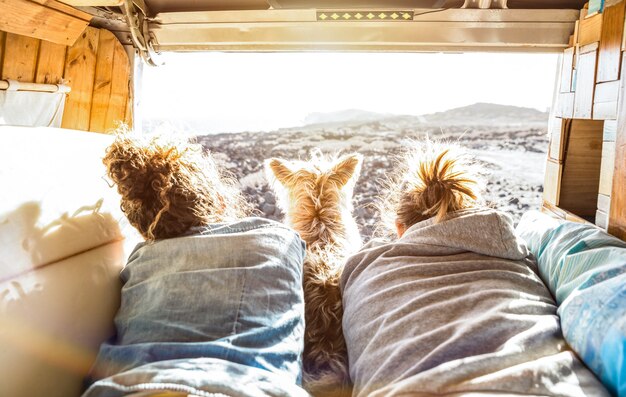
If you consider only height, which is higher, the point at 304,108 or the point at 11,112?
the point at 304,108

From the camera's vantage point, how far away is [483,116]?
2.78 metres

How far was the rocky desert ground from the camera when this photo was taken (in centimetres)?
273

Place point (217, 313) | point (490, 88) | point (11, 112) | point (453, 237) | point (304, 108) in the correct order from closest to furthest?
point (217, 313) → point (453, 237) → point (11, 112) → point (490, 88) → point (304, 108)

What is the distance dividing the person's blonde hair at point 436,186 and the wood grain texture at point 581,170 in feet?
2.88

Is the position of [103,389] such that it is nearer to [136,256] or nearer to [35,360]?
[35,360]

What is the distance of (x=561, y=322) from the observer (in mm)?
1177

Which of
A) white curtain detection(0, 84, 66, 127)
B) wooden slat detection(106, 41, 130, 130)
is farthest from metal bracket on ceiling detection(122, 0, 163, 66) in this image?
white curtain detection(0, 84, 66, 127)

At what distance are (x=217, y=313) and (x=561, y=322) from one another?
0.89 meters

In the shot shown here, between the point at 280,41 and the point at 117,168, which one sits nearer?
the point at 117,168

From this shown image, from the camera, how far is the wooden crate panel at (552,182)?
2.38 m

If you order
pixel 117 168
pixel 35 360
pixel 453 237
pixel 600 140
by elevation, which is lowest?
pixel 35 360

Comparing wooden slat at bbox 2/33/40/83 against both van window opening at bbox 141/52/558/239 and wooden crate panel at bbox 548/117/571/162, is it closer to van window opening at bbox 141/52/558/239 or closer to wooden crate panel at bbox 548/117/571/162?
van window opening at bbox 141/52/558/239

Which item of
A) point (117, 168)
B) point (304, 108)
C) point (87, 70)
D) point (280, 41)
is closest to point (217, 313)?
point (117, 168)

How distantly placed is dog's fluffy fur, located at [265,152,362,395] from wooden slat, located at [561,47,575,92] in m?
1.10
